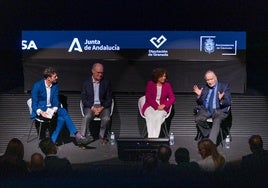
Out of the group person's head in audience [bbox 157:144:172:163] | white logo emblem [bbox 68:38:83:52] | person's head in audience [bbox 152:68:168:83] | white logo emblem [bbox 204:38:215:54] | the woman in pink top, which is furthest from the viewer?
white logo emblem [bbox 68:38:83:52]

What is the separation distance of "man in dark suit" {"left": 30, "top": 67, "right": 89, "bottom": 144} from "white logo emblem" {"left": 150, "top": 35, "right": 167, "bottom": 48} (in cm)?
160

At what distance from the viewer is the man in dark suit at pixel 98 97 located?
9.81 metres

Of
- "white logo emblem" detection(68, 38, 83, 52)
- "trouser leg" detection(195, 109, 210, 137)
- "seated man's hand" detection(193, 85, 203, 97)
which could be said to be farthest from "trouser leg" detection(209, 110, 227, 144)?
"white logo emblem" detection(68, 38, 83, 52)

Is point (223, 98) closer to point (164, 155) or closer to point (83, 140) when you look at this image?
point (83, 140)

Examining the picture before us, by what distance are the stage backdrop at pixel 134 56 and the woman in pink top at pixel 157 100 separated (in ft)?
2.06

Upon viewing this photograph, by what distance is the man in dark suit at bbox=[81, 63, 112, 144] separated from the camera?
9.81 m

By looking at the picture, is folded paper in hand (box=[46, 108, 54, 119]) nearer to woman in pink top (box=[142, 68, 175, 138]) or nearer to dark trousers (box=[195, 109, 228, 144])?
woman in pink top (box=[142, 68, 175, 138])

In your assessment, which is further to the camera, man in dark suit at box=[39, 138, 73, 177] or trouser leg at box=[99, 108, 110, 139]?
trouser leg at box=[99, 108, 110, 139]

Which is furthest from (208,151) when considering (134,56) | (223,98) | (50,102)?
(134,56)

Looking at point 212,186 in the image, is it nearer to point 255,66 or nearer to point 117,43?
point 117,43

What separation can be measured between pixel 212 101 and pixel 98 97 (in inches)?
65.1
